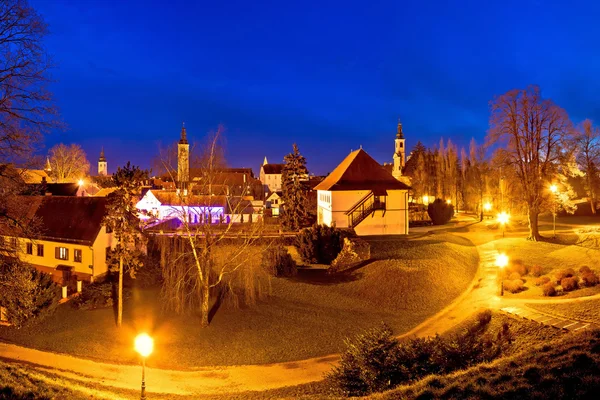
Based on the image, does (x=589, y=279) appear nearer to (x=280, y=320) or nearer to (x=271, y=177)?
(x=280, y=320)

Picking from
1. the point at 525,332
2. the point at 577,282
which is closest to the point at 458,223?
the point at 577,282

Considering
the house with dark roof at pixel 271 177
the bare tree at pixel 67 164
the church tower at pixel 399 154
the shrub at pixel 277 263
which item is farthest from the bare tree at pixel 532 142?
the house with dark roof at pixel 271 177

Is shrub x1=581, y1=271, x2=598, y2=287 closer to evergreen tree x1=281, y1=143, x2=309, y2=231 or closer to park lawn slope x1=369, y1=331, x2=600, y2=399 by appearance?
park lawn slope x1=369, y1=331, x2=600, y2=399

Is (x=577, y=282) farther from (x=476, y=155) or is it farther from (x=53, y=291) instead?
(x=476, y=155)

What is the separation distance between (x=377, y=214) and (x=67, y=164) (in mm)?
57873

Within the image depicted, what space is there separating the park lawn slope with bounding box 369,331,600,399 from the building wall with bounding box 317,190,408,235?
24.4 metres

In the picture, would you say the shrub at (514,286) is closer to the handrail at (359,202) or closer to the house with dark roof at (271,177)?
the handrail at (359,202)

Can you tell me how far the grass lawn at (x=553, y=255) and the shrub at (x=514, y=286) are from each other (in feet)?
0.93

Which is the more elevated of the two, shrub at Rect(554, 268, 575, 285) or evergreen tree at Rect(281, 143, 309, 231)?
evergreen tree at Rect(281, 143, 309, 231)

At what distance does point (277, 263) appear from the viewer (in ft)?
85.1

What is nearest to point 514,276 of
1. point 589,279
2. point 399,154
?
point 589,279

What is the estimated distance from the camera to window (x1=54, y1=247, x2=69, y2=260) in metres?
28.6

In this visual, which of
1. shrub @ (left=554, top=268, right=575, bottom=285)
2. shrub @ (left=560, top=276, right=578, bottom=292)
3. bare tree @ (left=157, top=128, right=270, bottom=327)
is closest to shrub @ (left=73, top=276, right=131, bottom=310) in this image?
bare tree @ (left=157, top=128, right=270, bottom=327)

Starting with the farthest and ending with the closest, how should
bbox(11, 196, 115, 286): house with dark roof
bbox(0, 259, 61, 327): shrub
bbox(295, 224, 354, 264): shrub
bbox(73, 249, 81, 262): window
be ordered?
1. bbox(295, 224, 354, 264): shrub
2. bbox(73, 249, 81, 262): window
3. bbox(11, 196, 115, 286): house with dark roof
4. bbox(0, 259, 61, 327): shrub
